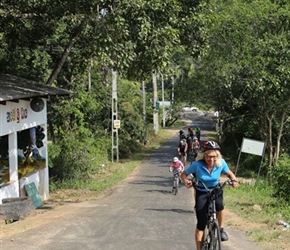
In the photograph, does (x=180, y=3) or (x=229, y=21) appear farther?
(x=229, y=21)

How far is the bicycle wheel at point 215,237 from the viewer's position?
579 centimetres

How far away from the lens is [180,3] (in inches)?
577

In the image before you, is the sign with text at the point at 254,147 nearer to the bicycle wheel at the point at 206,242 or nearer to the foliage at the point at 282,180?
the foliage at the point at 282,180

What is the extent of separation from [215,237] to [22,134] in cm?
1175

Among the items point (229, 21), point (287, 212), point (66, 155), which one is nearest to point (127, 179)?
point (66, 155)

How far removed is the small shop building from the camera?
41.2 ft

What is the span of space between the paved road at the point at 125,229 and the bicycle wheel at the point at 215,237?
1514 mm

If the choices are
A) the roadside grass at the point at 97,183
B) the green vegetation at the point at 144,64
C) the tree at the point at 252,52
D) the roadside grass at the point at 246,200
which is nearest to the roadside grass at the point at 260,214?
the roadside grass at the point at 246,200

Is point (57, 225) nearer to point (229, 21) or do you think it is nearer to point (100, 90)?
point (229, 21)

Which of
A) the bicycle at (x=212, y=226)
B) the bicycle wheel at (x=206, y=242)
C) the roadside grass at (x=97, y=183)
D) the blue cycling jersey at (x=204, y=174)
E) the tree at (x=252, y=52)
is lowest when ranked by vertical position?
the roadside grass at (x=97, y=183)

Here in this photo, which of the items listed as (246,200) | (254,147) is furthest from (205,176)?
(254,147)

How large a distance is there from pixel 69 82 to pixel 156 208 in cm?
1238

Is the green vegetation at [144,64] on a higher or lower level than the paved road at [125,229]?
higher

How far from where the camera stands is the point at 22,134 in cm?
1639
